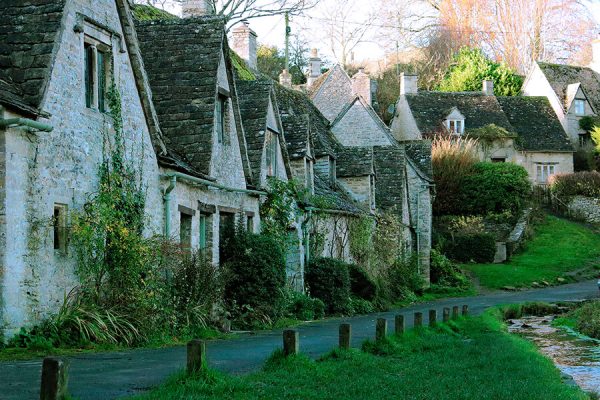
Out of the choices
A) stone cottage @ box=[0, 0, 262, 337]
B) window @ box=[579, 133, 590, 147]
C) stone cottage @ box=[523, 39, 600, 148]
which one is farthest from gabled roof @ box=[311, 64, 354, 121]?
stone cottage @ box=[0, 0, 262, 337]

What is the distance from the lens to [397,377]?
476 inches

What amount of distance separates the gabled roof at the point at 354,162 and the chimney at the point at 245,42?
536cm

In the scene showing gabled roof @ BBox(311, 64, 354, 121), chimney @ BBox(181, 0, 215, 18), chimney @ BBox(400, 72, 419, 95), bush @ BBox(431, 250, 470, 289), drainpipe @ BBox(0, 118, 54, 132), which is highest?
chimney @ BBox(400, 72, 419, 95)

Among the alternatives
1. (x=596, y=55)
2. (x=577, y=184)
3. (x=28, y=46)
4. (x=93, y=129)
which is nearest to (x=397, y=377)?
(x=93, y=129)

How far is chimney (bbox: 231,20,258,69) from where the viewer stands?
34.8 metres

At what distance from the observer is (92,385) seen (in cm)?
985

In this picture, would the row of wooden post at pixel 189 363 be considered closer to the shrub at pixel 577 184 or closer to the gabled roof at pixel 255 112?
the gabled roof at pixel 255 112

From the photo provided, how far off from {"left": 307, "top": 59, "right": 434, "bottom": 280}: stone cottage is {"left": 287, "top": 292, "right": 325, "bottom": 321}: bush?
1116 cm

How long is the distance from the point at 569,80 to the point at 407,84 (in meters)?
13.6

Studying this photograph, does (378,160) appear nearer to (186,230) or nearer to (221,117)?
(221,117)

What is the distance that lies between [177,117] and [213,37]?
2366 millimetres

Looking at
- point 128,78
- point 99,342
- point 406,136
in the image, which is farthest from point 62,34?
point 406,136

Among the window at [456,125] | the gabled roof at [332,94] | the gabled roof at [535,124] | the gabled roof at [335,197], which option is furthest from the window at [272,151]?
the gabled roof at [535,124]

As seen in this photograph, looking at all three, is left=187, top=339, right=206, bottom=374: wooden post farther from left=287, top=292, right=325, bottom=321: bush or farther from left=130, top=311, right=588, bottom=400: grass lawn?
left=287, top=292, right=325, bottom=321: bush
